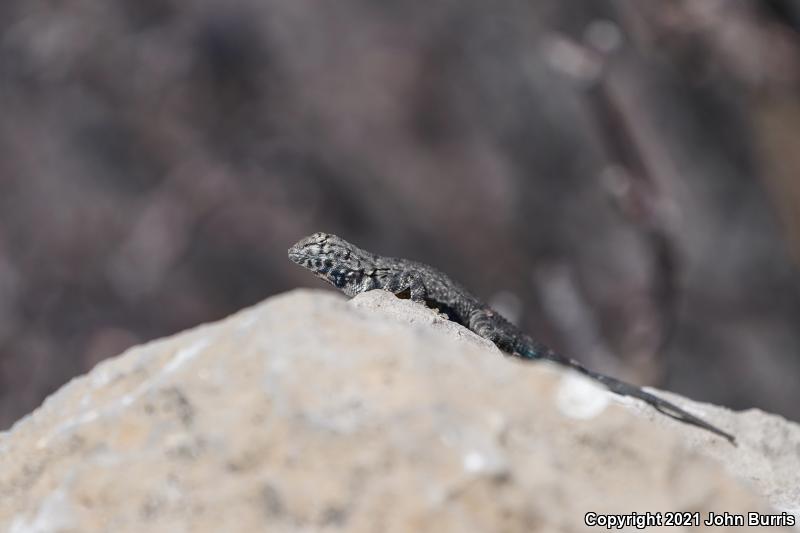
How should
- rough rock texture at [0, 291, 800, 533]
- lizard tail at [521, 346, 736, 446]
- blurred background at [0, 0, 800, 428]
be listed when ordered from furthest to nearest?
blurred background at [0, 0, 800, 428], lizard tail at [521, 346, 736, 446], rough rock texture at [0, 291, 800, 533]

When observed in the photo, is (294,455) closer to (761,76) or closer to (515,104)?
(761,76)

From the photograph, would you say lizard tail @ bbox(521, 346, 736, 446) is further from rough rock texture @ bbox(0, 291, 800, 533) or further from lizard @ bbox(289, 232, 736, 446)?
rough rock texture @ bbox(0, 291, 800, 533)

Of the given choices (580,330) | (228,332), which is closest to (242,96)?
(580,330)

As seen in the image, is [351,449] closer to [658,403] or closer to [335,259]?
[658,403]

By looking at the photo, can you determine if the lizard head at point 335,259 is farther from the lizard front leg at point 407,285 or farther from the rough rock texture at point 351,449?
the rough rock texture at point 351,449

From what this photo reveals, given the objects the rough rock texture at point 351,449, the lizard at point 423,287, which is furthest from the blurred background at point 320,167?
the rough rock texture at point 351,449

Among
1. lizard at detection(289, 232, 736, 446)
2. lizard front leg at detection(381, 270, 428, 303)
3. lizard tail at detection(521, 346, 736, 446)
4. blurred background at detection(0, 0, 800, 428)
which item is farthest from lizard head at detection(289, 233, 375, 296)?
blurred background at detection(0, 0, 800, 428)

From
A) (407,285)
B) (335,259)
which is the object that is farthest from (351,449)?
(335,259)
